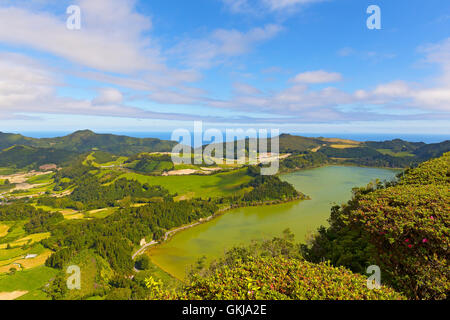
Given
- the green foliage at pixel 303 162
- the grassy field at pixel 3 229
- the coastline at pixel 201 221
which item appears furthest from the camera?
the green foliage at pixel 303 162

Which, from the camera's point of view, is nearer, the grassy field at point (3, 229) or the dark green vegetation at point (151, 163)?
the grassy field at point (3, 229)

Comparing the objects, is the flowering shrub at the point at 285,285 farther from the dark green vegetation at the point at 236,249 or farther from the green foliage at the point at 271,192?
the green foliage at the point at 271,192

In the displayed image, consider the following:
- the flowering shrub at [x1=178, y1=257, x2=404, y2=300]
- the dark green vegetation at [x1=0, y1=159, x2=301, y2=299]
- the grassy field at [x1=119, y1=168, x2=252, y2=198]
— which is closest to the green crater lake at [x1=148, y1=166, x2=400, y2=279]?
the dark green vegetation at [x1=0, y1=159, x2=301, y2=299]

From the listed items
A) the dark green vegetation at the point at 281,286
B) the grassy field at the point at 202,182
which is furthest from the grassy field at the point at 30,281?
the grassy field at the point at 202,182

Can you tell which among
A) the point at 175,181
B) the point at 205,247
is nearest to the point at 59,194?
the point at 175,181

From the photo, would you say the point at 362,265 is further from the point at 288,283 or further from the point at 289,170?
the point at 289,170

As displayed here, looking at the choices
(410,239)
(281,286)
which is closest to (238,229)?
(410,239)
